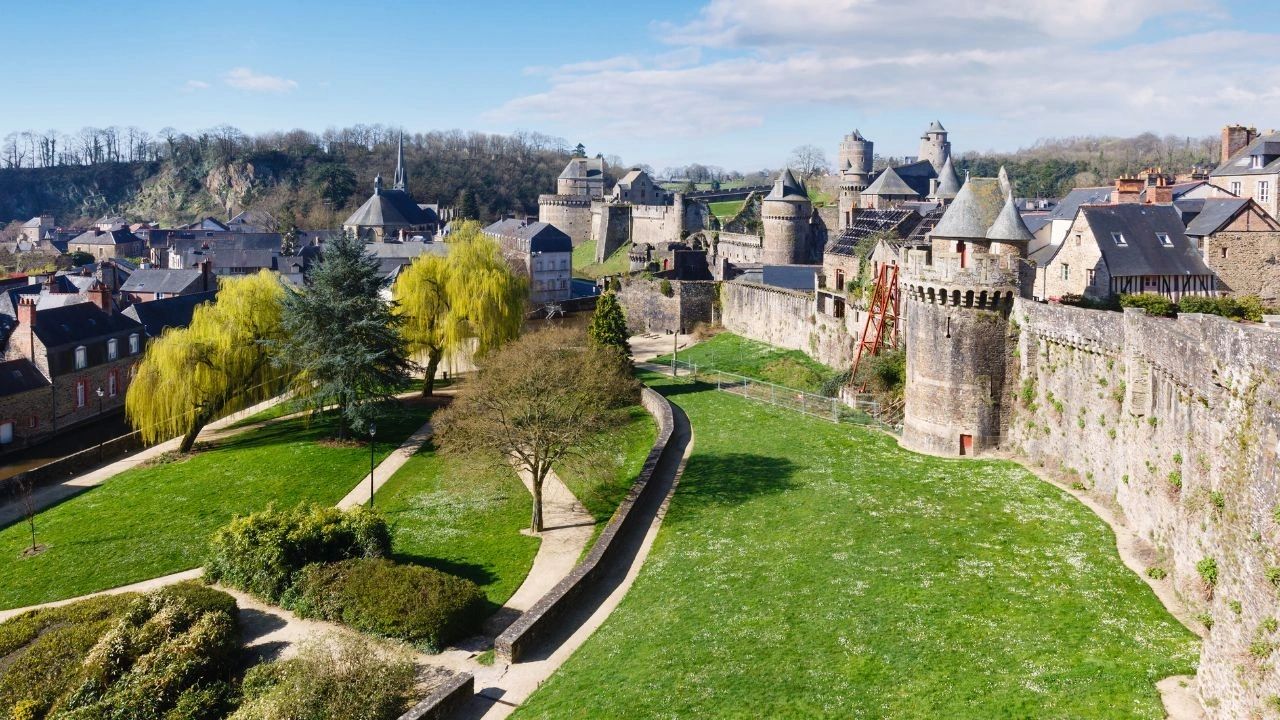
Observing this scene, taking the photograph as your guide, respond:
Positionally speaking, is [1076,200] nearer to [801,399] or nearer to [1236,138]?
[1236,138]

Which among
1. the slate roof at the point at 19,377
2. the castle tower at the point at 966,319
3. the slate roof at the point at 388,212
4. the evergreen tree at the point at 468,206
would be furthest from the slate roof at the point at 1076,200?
the evergreen tree at the point at 468,206

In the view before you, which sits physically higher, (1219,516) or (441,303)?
(441,303)

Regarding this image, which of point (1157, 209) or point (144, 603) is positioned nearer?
point (144, 603)

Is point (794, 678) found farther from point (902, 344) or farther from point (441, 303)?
point (441, 303)

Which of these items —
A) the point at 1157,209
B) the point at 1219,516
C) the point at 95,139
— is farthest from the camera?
the point at 95,139

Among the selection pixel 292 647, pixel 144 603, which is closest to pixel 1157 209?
pixel 292 647

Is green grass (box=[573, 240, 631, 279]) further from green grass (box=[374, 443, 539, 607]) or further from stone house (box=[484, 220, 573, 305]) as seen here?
green grass (box=[374, 443, 539, 607])

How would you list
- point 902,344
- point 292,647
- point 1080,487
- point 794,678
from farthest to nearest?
point 902,344
point 1080,487
point 292,647
point 794,678

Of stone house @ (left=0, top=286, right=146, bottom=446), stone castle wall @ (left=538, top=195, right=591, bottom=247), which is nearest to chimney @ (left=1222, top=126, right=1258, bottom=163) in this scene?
stone house @ (left=0, top=286, right=146, bottom=446)
